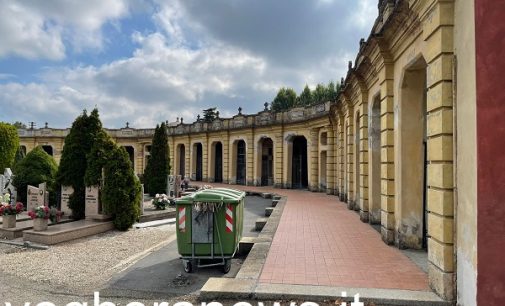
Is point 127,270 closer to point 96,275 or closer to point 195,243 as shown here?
point 96,275

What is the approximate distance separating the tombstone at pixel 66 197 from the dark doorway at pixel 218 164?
829 inches

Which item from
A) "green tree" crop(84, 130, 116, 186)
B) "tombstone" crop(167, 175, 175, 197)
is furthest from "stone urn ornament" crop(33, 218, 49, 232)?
"tombstone" crop(167, 175, 175, 197)

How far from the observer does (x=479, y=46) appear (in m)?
4.75

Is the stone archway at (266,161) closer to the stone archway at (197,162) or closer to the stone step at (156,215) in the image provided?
the stone archway at (197,162)

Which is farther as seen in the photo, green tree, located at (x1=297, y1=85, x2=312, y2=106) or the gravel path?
green tree, located at (x1=297, y1=85, x2=312, y2=106)

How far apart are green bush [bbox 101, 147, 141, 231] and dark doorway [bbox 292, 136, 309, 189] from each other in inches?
654

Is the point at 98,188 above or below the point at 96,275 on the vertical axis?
above

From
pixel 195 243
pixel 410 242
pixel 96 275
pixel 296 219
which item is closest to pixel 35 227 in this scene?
pixel 96 275

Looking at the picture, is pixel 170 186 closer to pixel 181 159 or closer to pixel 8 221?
pixel 8 221

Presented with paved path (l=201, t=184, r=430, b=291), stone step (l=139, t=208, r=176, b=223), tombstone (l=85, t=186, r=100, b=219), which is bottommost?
stone step (l=139, t=208, r=176, b=223)

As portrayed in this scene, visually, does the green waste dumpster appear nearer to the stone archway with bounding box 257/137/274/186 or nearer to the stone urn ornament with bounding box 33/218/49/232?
the stone urn ornament with bounding box 33/218/49/232

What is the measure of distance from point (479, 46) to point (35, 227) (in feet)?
39.3

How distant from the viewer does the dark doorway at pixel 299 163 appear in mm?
28391

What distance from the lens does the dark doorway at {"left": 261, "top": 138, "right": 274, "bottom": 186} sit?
101 ft
